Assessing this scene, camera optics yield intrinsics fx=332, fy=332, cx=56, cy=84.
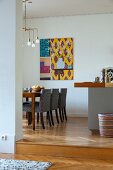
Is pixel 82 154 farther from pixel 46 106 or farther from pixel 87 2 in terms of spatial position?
pixel 87 2

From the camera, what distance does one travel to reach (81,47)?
29.5 ft

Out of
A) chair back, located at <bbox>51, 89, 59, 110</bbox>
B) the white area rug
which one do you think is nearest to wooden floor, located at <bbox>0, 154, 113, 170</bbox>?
the white area rug

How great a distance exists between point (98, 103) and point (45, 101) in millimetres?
1285

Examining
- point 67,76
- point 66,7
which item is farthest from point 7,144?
point 66,7

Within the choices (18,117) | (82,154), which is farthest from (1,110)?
(82,154)

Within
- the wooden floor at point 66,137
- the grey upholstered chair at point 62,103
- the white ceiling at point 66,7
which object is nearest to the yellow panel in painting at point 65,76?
the grey upholstered chair at point 62,103

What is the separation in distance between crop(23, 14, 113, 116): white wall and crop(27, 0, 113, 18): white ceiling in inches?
9.5

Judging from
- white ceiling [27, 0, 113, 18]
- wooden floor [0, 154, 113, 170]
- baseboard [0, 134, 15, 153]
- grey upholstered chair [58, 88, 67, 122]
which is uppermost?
white ceiling [27, 0, 113, 18]

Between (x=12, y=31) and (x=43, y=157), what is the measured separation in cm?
202

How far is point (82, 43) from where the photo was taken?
898 cm

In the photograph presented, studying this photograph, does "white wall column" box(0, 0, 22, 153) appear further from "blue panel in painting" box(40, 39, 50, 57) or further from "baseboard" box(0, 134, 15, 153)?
"blue panel in painting" box(40, 39, 50, 57)

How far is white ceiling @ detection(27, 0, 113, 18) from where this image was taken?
25.3 ft

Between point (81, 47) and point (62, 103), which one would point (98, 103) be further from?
point (81, 47)

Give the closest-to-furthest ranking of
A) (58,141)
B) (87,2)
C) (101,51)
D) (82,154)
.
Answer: (82,154) → (58,141) → (87,2) → (101,51)
